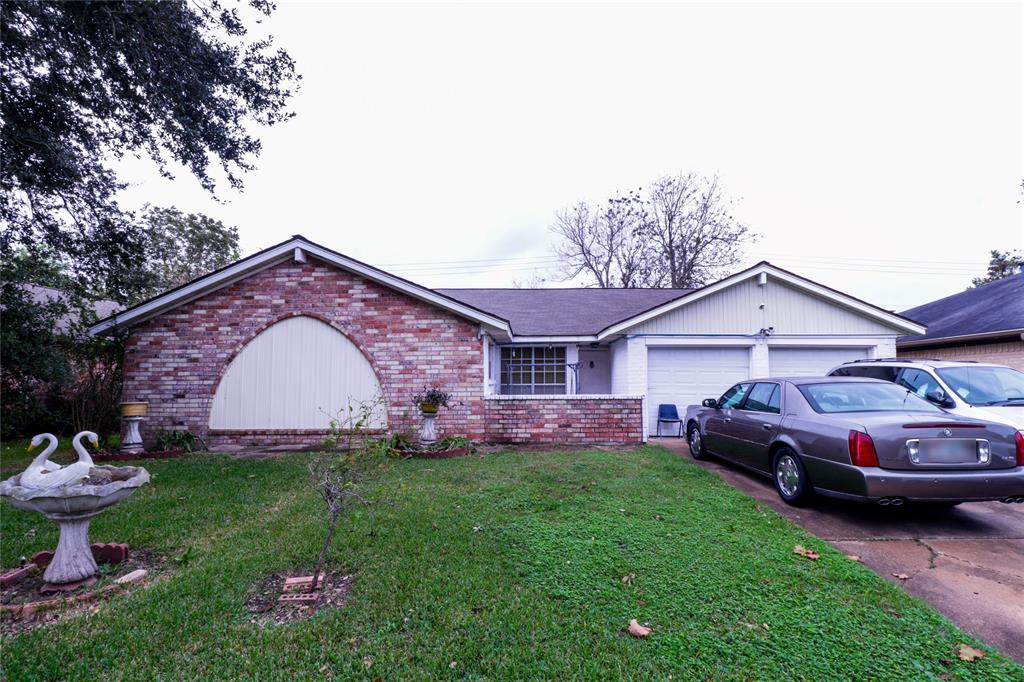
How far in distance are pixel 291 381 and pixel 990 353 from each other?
16479mm

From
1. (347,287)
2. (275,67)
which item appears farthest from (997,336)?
(275,67)

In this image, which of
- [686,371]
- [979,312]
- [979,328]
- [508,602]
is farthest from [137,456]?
[979,312]

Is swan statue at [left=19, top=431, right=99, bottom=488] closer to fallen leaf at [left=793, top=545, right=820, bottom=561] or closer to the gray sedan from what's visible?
fallen leaf at [left=793, top=545, right=820, bottom=561]

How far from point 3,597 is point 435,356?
6.27 m

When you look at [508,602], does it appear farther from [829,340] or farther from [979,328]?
[979,328]

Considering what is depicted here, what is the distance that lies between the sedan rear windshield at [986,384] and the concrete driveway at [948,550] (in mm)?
1598

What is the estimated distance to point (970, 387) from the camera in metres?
6.17

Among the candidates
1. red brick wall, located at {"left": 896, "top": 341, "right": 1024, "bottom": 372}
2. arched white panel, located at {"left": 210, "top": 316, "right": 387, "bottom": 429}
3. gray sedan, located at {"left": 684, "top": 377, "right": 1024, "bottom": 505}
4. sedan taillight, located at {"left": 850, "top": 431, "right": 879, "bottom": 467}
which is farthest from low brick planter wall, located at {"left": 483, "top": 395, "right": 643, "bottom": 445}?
red brick wall, located at {"left": 896, "top": 341, "right": 1024, "bottom": 372}

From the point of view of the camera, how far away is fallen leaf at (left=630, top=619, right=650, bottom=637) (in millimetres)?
2551

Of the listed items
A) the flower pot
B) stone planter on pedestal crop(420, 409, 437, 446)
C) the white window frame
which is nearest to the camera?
the flower pot

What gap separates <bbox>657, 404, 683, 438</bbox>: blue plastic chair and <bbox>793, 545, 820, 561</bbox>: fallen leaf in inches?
242

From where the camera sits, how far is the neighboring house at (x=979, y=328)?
32.4 ft

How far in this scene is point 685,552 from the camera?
143 inches

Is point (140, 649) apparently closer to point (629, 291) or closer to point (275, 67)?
point (275, 67)
